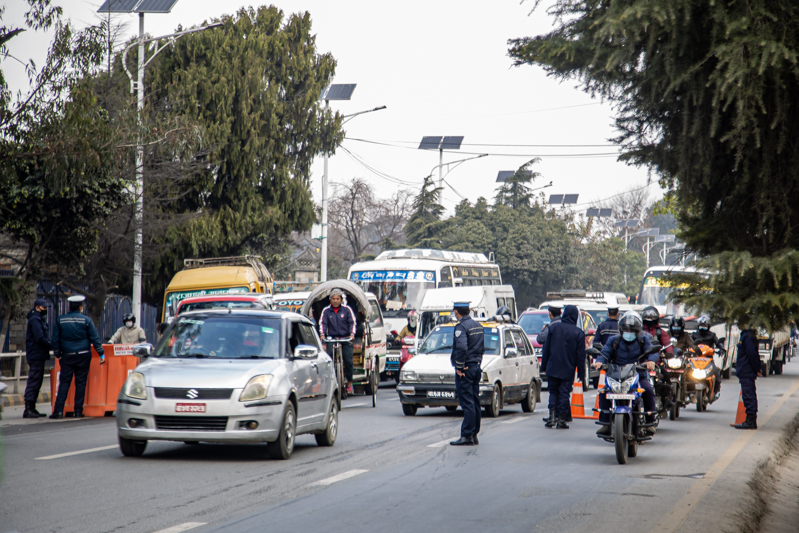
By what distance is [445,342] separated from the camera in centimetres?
1698

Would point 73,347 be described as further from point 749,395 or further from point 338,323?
point 749,395

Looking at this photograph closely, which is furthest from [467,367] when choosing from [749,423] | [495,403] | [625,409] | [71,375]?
[71,375]

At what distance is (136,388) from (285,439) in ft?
5.64

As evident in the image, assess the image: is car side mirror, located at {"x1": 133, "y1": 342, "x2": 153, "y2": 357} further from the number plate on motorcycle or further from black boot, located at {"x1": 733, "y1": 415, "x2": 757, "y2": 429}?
black boot, located at {"x1": 733, "y1": 415, "x2": 757, "y2": 429}

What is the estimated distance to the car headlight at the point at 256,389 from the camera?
385 inches

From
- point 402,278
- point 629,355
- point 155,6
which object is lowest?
point 629,355

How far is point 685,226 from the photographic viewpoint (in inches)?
266

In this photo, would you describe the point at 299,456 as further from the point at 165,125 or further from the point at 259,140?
the point at 259,140

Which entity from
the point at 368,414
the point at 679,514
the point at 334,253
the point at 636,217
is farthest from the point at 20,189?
the point at 636,217

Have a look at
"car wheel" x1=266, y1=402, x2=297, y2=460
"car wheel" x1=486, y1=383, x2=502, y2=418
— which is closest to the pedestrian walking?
"car wheel" x1=486, y1=383, x2=502, y2=418

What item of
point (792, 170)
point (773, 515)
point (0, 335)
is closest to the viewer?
point (792, 170)

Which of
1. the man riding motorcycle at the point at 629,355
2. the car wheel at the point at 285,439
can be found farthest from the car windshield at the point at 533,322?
the car wheel at the point at 285,439

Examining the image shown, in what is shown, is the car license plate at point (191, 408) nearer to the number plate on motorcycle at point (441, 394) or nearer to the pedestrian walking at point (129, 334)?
the number plate on motorcycle at point (441, 394)

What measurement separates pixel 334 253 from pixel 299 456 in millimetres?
65078
